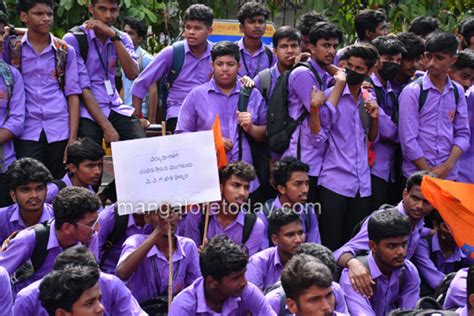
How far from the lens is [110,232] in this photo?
685cm

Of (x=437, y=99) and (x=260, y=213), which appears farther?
(x=437, y=99)

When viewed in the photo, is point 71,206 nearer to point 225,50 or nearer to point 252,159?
point 252,159

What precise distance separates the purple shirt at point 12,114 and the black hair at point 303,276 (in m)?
2.63

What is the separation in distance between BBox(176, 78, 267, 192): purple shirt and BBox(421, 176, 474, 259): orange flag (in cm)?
182

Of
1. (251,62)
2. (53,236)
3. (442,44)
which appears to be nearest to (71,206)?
(53,236)

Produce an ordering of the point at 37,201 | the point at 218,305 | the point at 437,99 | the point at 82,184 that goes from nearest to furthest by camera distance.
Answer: the point at 218,305
the point at 37,201
the point at 82,184
the point at 437,99

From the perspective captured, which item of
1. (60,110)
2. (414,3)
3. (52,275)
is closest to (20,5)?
(60,110)

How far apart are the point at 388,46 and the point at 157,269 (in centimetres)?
283

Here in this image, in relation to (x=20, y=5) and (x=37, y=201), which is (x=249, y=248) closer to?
(x=37, y=201)

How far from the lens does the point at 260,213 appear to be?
23.9 ft

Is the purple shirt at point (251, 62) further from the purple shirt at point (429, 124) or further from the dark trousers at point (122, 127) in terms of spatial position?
the purple shirt at point (429, 124)

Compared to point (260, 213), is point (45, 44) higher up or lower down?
higher up

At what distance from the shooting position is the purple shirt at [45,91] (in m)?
7.45

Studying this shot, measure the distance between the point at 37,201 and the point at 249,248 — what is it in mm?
1514
